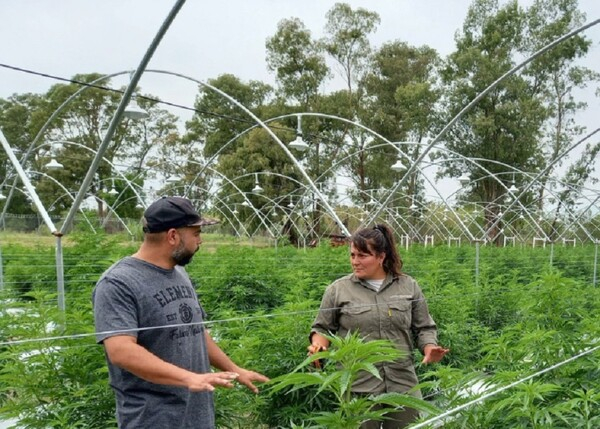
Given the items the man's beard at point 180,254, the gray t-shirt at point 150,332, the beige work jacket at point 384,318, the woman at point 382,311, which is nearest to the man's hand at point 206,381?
the gray t-shirt at point 150,332

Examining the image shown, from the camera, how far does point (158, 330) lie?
2.43 m

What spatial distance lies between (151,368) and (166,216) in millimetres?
626

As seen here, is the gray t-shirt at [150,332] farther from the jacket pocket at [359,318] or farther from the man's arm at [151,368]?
the jacket pocket at [359,318]

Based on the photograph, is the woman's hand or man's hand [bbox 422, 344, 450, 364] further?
man's hand [bbox 422, 344, 450, 364]

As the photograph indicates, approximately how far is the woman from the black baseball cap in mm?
1118

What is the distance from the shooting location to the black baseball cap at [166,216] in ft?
8.18

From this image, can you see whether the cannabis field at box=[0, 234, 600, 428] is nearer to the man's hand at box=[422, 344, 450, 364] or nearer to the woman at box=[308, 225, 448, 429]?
the man's hand at box=[422, 344, 450, 364]

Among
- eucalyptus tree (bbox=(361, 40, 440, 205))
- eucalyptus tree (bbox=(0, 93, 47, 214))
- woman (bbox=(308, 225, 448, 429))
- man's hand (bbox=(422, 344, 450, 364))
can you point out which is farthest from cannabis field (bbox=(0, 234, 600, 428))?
eucalyptus tree (bbox=(0, 93, 47, 214))

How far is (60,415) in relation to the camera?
10.4 feet

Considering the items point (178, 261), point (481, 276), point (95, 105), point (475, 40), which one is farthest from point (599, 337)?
point (95, 105)

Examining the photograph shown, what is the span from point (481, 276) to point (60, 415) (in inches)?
318

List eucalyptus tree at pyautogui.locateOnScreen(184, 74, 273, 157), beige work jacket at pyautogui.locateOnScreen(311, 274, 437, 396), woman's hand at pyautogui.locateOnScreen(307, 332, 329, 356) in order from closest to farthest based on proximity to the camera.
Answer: woman's hand at pyautogui.locateOnScreen(307, 332, 329, 356) → beige work jacket at pyautogui.locateOnScreen(311, 274, 437, 396) → eucalyptus tree at pyautogui.locateOnScreen(184, 74, 273, 157)

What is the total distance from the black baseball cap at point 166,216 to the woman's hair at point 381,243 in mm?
1196

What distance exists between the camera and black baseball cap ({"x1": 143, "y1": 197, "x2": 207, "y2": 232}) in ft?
8.18
